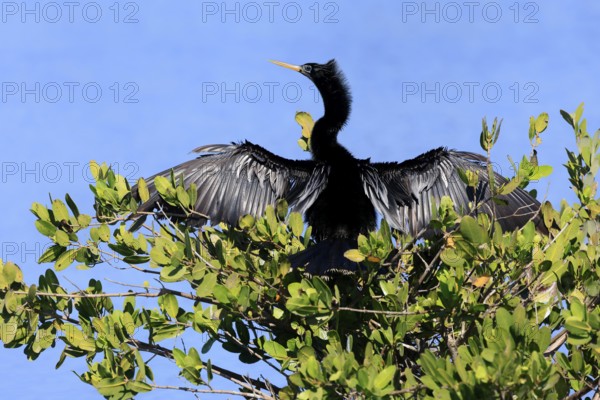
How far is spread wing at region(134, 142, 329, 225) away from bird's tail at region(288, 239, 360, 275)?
82 centimetres

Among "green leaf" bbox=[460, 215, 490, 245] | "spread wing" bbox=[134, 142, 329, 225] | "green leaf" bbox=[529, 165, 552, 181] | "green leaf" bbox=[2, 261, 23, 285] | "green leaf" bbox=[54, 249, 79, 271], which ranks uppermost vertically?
"spread wing" bbox=[134, 142, 329, 225]

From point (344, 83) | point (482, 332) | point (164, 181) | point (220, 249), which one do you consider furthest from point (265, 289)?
point (344, 83)

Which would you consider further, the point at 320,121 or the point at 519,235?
the point at 320,121

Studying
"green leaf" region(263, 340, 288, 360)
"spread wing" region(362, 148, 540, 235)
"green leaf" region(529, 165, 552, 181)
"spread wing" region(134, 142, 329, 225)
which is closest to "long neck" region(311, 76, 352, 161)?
"spread wing" region(134, 142, 329, 225)

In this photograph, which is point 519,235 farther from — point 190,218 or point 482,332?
point 190,218

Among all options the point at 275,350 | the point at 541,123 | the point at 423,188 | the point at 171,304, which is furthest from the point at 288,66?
the point at 275,350

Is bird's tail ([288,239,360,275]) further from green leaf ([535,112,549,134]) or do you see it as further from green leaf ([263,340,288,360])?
green leaf ([535,112,549,134])

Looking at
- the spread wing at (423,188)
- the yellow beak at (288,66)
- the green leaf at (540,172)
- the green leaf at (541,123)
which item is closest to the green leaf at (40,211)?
the spread wing at (423,188)

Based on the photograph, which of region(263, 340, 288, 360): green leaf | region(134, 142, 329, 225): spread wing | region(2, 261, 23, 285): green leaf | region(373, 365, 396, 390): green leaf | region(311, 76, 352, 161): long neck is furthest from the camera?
region(311, 76, 352, 161): long neck

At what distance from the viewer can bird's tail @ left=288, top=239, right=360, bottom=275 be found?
16.8ft

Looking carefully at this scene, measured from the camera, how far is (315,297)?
431cm

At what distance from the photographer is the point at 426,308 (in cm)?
475

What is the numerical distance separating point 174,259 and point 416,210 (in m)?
2.23

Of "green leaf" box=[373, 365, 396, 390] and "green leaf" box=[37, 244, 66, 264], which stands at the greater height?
"green leaf" box=[37, 244, 66, 264]
